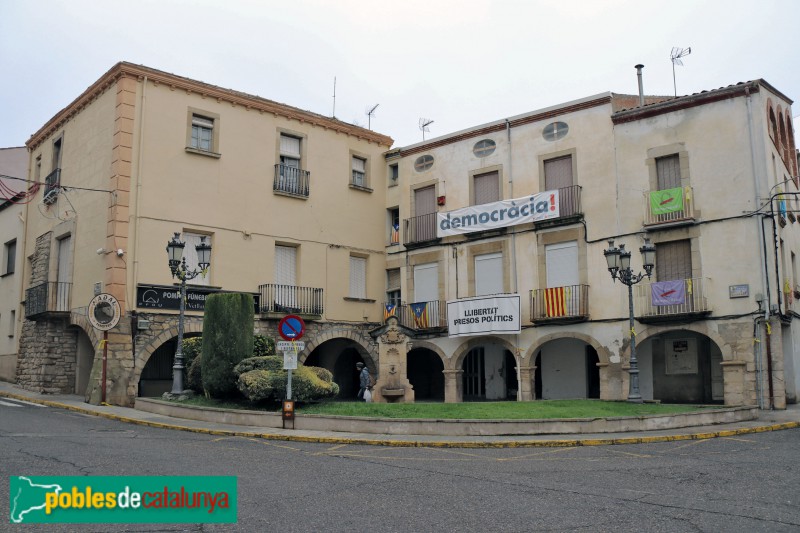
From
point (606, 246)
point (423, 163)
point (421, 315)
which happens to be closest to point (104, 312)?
point (421, 315)

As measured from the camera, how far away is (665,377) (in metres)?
22.4

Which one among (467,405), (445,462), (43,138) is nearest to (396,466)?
(445,462)

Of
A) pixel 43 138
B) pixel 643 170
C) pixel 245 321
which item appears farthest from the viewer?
pixel 43 138

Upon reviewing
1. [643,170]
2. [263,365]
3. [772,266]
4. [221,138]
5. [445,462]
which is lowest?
[445,462]

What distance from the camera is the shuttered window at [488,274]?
2486cm

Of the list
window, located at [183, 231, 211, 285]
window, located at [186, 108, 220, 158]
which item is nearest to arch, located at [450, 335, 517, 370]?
window, located at [183, 231, 211, 285]

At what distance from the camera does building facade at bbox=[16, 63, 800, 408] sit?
20516 mm

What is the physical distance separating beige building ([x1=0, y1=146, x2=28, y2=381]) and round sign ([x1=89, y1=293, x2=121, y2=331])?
8.26m

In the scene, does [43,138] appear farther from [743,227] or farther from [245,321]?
[743,227]

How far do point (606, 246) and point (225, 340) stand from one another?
460 inches

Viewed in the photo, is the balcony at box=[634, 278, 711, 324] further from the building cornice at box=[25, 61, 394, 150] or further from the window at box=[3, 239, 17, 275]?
the window at box=[3, 239, 17, 275]

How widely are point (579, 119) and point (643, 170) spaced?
2743mm

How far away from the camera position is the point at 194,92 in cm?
2295

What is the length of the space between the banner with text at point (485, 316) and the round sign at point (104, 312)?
10605 mm
